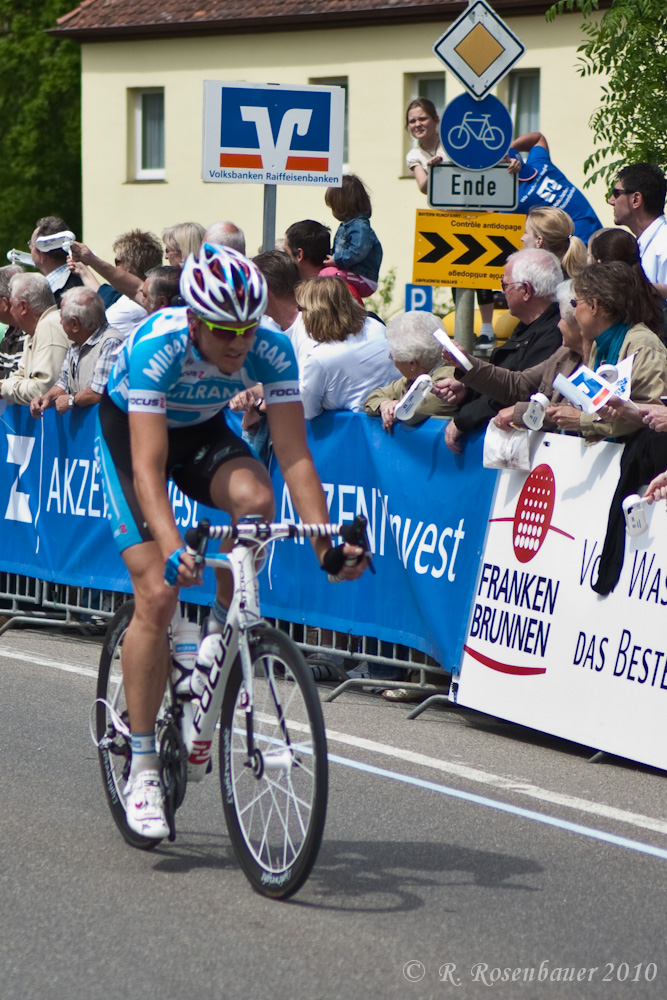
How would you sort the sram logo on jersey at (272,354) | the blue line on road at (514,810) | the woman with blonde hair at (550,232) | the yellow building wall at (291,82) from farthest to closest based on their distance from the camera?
the yellow building wall at (291,82), the woman with blonde hair at (550,232), the blue line on road at (514,810), the sram logo on jersey at (272,354)

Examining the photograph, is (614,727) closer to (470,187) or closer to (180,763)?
(180,763)

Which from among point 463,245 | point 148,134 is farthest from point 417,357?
point 148,134

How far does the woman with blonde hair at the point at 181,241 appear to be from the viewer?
37.1 feet

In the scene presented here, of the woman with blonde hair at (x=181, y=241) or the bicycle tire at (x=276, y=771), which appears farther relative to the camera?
the woman with blonde hair at (x=181, y=241)

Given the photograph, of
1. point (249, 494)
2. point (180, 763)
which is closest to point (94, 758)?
point (180, 763)

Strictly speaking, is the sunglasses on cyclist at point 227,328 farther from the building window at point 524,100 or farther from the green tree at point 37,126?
the green tree at point 37,126

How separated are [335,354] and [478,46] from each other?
2750mm

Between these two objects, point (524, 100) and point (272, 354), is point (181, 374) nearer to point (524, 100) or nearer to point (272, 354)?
point (272, 354)

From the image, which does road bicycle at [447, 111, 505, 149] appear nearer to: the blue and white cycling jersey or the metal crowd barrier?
the metal crowd barrier

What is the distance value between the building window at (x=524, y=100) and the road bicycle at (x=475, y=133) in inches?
779

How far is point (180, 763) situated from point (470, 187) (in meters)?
5.57

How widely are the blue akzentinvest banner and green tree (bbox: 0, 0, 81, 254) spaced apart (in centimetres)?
3585

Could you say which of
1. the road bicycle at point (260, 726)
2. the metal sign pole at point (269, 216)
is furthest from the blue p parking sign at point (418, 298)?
the road bicycle at point (260, 726)

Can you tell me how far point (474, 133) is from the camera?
32.6 ft
